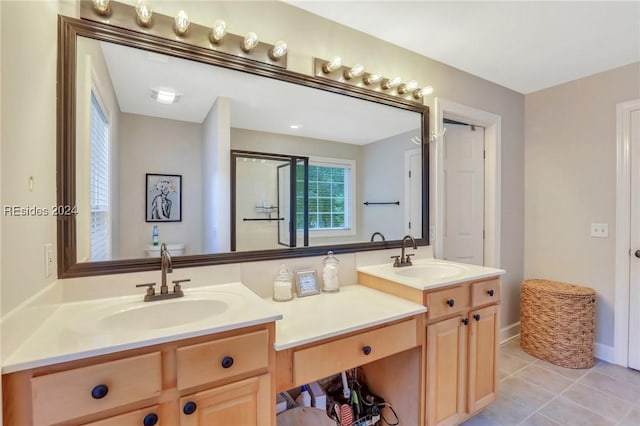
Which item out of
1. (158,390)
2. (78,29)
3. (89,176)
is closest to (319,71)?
(78,29)

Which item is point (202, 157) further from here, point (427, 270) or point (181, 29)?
point (427, 270)

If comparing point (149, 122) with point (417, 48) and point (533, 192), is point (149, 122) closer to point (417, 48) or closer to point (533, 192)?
point (417, 48)

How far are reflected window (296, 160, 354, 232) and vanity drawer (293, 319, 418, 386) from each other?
0.73 m

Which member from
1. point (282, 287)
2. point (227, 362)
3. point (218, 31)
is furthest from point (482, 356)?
point (218, 31)

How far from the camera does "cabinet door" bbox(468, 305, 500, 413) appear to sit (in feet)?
5.74

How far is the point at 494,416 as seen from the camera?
6.27ft

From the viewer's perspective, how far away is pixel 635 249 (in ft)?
7.88

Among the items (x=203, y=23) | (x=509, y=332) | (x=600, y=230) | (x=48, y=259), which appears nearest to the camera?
(x=48, y=259)

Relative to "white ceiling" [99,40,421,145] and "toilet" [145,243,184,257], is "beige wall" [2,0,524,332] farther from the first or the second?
"toilet" [145,243,184,257]

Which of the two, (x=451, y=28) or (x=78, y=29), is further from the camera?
(x=451, y=28)

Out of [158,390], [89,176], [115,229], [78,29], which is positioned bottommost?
[158,390]

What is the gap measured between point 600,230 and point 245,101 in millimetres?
3068

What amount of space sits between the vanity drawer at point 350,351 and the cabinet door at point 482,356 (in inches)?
19.6

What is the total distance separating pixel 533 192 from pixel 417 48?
1915mm
